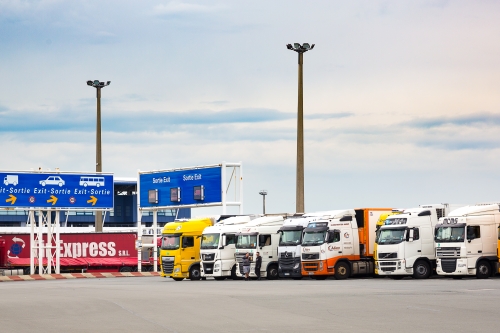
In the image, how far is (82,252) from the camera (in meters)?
60.6

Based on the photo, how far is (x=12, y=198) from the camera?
54.9m

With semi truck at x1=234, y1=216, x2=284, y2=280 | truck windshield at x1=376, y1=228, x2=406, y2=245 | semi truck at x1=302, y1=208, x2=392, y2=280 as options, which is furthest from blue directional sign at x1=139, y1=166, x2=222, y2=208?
truck windshield at x1=376, y1=228, x2=406, y2=245

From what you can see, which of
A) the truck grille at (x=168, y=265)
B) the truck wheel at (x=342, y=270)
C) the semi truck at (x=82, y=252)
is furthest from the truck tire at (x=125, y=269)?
the truck wheel at (x=342, y=270)

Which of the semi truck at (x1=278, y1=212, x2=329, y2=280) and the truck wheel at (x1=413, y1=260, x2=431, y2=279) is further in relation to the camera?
the semi truck at (x1=278, y1=212, x2=329, y2=280)

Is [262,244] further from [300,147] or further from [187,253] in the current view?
[300,147]

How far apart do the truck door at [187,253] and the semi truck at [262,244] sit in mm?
3059

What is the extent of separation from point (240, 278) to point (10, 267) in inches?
741

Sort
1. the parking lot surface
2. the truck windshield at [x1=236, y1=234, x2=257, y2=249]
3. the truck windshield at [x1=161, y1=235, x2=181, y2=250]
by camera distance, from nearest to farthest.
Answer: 1. the parking lot surface
2. the truck windshield at [x1=236, y1=234, x2=257, y2=249]
3. the truck windshield at [x1=161, y1=235, x2=181, y2=250]

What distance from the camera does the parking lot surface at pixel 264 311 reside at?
18.7 metres

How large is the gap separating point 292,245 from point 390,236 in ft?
17.8

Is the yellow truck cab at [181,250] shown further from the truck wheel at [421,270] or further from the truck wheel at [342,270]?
the truck wheel at [421,270]

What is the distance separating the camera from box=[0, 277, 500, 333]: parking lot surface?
61.3 feet

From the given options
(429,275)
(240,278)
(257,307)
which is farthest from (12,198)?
(257,307)

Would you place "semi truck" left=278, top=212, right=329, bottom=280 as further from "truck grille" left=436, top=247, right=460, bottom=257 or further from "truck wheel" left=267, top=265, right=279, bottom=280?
→ "truck grille" left=436, top=247, right=460, bottom=257
